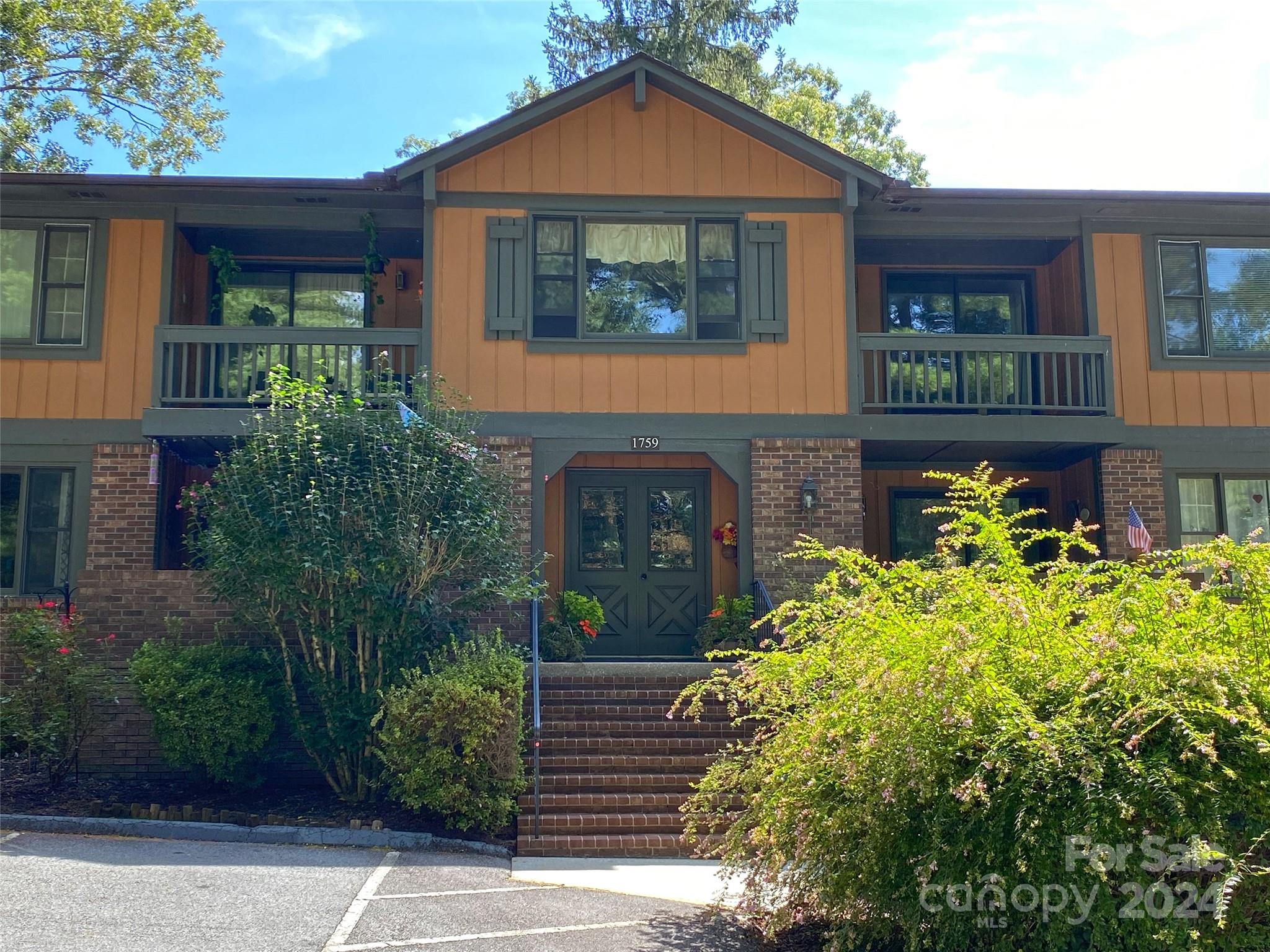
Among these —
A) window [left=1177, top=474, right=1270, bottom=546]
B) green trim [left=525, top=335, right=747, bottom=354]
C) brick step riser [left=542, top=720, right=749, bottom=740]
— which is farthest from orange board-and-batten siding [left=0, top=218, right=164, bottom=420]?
window [left=1177, top=474, right=1270, bottom=546]

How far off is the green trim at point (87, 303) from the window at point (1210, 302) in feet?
40.2

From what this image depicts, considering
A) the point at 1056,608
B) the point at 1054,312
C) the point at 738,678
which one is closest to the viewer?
the point at 1056,608

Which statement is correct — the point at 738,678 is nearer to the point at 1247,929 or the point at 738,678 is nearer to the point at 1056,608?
the point at 1056,608

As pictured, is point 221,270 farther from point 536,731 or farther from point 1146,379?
point 1146,379

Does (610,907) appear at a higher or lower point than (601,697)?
lower

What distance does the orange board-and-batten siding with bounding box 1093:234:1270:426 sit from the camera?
44.7ft

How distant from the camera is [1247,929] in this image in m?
4.65

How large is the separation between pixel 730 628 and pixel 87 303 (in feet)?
26.4

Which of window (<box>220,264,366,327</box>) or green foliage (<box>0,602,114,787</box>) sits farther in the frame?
window (<box>220,264,366,327</box>)

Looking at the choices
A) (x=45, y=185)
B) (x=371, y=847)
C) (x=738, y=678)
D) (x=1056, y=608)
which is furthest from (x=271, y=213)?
(x=1056, y=608)

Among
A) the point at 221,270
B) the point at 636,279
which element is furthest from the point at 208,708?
the point at 636,279

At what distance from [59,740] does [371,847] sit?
10.2 feet

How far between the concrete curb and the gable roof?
23.2ft

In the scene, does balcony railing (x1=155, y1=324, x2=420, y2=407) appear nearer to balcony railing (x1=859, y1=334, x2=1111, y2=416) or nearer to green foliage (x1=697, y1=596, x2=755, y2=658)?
green foliage (x1=697, y1=596, x2=755, y2=658)
